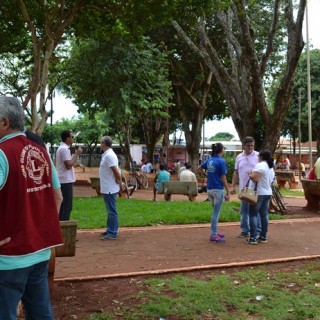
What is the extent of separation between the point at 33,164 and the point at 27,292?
77 centimetres

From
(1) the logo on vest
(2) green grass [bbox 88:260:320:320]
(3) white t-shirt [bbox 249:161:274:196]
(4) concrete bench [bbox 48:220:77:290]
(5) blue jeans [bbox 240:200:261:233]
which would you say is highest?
(1) the logo on vest

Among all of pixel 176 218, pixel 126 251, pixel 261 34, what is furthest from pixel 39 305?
pixel 261 34

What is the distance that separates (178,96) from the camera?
87.4ft

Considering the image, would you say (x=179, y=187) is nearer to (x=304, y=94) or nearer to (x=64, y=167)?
(x=64, y=167)

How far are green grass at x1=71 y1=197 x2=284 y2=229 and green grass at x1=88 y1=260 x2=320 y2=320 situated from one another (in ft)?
12.9

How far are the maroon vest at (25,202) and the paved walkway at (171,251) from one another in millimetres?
2762

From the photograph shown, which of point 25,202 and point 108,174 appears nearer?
point 25,202

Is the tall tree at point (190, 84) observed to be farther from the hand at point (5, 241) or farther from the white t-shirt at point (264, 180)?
the hand at point (5, 241)

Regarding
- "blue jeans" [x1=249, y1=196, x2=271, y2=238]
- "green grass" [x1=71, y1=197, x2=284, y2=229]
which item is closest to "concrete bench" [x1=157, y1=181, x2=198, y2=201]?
"green grass" [x1=71, y1=197, x2=284, y2=229]

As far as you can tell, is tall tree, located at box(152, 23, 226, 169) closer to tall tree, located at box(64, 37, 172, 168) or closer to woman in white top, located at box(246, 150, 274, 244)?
tall tree, located at box(64, 37, 172, 168)

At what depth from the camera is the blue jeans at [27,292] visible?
2570 millimetres

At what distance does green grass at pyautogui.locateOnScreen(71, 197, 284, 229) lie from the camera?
9.45 meters

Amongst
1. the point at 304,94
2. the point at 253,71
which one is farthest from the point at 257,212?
the point at 304,94

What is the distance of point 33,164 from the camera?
2.66 meters
